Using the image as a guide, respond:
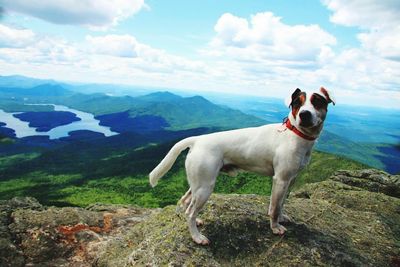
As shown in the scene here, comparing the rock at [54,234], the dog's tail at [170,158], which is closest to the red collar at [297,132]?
the dog's tail at [170,158]

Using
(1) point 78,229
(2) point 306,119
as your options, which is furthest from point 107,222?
(2) point 306,119

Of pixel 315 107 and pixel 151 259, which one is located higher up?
pixel 315 107

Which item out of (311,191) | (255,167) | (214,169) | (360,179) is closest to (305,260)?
(255,167)

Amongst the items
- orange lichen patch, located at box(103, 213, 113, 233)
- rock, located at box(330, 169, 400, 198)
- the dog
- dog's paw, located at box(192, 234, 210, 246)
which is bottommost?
orange lichen patch, located at box(103, 213, 113, 233)

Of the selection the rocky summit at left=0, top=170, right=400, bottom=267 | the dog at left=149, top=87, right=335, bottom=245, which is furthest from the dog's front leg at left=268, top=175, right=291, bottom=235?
the rocky summit at left=0, top=170, right=400, bottom=267

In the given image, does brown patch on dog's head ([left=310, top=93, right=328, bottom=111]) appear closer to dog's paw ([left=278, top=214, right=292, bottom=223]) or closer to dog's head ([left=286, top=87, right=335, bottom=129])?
dog's head ([left=286, top=87, right=335, bottom=129])

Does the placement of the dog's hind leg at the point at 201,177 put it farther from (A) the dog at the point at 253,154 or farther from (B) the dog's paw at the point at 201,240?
(B) the dog's paw at the point at 201,240

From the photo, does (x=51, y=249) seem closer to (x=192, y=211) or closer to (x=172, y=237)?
(x=172, y=237)

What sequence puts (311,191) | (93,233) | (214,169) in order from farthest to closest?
(311,191) < (93,233) < (214,169)
